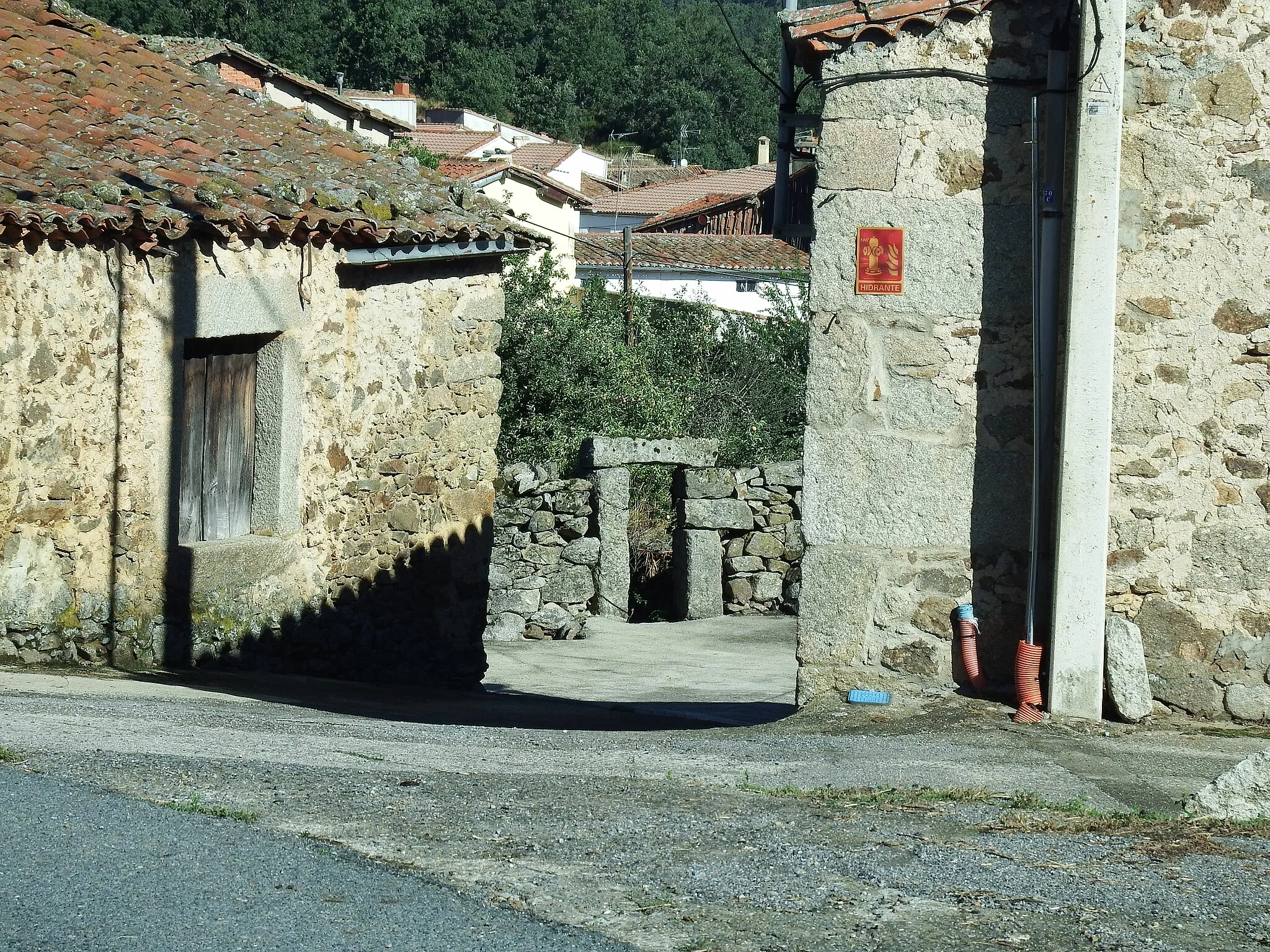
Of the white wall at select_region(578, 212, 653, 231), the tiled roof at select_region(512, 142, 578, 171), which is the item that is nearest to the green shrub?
the tiled roof at select_region(512, 142, 578, 171)

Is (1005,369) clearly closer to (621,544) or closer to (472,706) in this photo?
(472,706)

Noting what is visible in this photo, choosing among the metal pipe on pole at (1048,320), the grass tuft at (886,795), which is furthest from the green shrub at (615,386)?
the grass tuft at (886,795)

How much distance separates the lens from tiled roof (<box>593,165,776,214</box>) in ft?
161

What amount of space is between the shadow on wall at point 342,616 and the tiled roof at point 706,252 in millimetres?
24984

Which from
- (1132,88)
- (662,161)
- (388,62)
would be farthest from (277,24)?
(1132,88)

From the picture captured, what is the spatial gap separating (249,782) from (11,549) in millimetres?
3656

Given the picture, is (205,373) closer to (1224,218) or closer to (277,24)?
(1224,218)

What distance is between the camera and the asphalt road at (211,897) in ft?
9.47

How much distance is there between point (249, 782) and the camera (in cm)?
421

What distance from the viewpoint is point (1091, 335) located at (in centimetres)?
552

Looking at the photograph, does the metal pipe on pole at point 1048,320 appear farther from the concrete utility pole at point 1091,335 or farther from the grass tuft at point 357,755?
the grass tuft at point 357,755

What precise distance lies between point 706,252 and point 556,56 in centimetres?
3166

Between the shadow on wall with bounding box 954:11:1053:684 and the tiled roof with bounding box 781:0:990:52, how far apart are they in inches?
8.6

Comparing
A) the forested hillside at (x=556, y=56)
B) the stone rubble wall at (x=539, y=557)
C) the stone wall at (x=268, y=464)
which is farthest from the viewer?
the forested hillside at (x=556, y=56)
